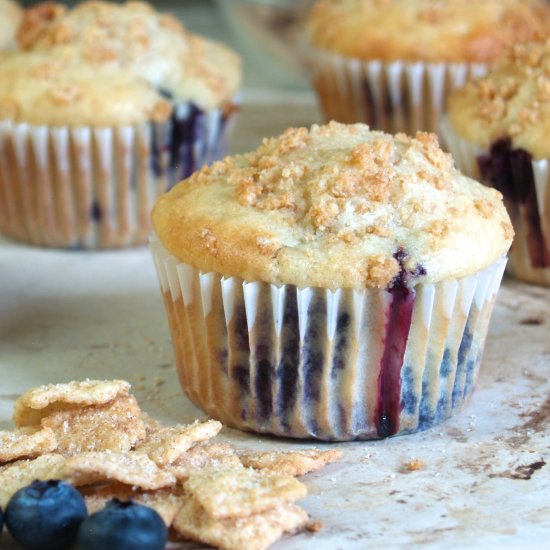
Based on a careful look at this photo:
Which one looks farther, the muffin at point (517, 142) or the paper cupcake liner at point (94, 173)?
the paper cupcake liner at point (94, 173)

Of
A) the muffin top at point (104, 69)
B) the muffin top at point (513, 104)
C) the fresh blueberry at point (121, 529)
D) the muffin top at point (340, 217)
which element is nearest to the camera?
the fresh blueberry at point (121, 529)

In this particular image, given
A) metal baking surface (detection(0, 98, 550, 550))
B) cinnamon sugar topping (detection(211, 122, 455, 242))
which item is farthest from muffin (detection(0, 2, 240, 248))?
cinnamon sugar topping (detection(211, 122, 455, 242))

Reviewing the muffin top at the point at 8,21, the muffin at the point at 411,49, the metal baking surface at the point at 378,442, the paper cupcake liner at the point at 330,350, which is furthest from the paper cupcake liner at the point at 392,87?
the paper cupcake liner at the point at 330,350

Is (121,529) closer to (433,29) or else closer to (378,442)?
(378,442)

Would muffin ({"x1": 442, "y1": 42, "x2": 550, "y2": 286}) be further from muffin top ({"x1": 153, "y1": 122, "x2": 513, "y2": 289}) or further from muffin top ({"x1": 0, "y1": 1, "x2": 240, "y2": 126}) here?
muffin top ({"x1": 0, "y1": 1, "x2": 240, "y2": 126})

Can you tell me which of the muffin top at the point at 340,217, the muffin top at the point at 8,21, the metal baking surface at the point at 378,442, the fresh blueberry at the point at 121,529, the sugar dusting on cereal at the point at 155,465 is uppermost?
the muffin top at the point at 340,217

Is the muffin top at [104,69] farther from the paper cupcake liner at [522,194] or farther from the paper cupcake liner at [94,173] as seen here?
the paper cupcake liner at [522,194]

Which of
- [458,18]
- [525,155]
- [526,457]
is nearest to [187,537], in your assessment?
[526,457]

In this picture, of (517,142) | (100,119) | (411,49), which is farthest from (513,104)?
(100,119)
